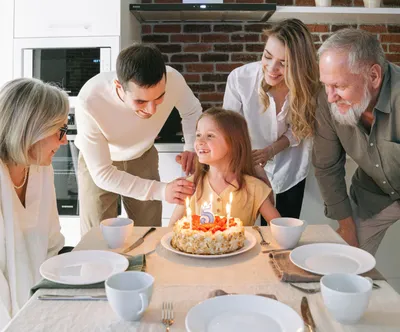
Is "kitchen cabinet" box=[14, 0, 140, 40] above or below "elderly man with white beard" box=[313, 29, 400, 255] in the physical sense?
above

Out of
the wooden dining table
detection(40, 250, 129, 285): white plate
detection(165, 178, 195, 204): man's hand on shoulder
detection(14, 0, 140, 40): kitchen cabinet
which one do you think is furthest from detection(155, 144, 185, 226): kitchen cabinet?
detection(40, 250, 129, 285): white plate

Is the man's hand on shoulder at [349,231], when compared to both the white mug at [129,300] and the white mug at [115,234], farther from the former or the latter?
the white mug at [129,300]

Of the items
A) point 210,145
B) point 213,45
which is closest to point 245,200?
point 210,145

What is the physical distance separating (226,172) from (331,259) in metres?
0.86

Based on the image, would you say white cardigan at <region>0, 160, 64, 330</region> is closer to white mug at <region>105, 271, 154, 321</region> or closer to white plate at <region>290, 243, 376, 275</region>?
white mug at <region>105, 271, 154, 321</region>

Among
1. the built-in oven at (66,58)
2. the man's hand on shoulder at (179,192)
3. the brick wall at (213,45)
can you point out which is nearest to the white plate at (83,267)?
the man's hand on shoulder at (179,192)

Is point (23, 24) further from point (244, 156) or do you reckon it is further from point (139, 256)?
point (139, 256)

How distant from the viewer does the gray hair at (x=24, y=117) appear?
1.46 m

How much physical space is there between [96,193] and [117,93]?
1.89ft

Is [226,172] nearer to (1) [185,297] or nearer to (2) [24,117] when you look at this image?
(2) [24,117]

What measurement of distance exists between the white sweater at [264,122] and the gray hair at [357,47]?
23.4 inches

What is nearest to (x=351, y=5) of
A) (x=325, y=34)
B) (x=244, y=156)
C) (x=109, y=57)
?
(x=325, y=34)

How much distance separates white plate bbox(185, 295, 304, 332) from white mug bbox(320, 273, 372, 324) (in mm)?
77

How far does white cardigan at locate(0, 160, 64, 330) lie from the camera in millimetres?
1487
